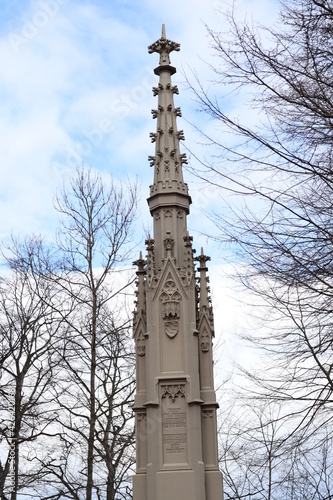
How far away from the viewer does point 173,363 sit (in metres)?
11.6

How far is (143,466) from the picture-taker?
11.4 metres

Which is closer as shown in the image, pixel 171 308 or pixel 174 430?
pixel 174 430

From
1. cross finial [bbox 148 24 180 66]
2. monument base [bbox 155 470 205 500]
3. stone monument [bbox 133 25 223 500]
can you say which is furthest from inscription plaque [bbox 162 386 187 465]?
cross finial [bbox 148 24 180 66]

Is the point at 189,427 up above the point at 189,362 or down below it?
below

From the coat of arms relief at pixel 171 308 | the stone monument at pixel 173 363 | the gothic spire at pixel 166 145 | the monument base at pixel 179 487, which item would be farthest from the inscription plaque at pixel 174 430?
the gothic spire at pixel 166 145

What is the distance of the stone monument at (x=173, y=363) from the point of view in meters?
11.1

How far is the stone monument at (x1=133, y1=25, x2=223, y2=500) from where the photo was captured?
436 inches

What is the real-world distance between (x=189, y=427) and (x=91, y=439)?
3488 millimetres

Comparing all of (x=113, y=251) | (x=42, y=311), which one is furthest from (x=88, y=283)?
(x=42, y=311)

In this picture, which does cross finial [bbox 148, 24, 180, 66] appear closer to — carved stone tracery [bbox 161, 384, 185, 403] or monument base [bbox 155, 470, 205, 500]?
carved stone tracery [bbox 161, 384, 185, 403]

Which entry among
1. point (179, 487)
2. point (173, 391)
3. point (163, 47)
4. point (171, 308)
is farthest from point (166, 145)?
point (179, 487)

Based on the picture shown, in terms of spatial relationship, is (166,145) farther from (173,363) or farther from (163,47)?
(173,363)

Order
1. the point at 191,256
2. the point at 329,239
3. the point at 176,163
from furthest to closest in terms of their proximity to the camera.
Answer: the point at 176,163, the point at 191,256, the point at 329,239

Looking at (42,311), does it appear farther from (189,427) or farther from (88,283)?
(189,427)
